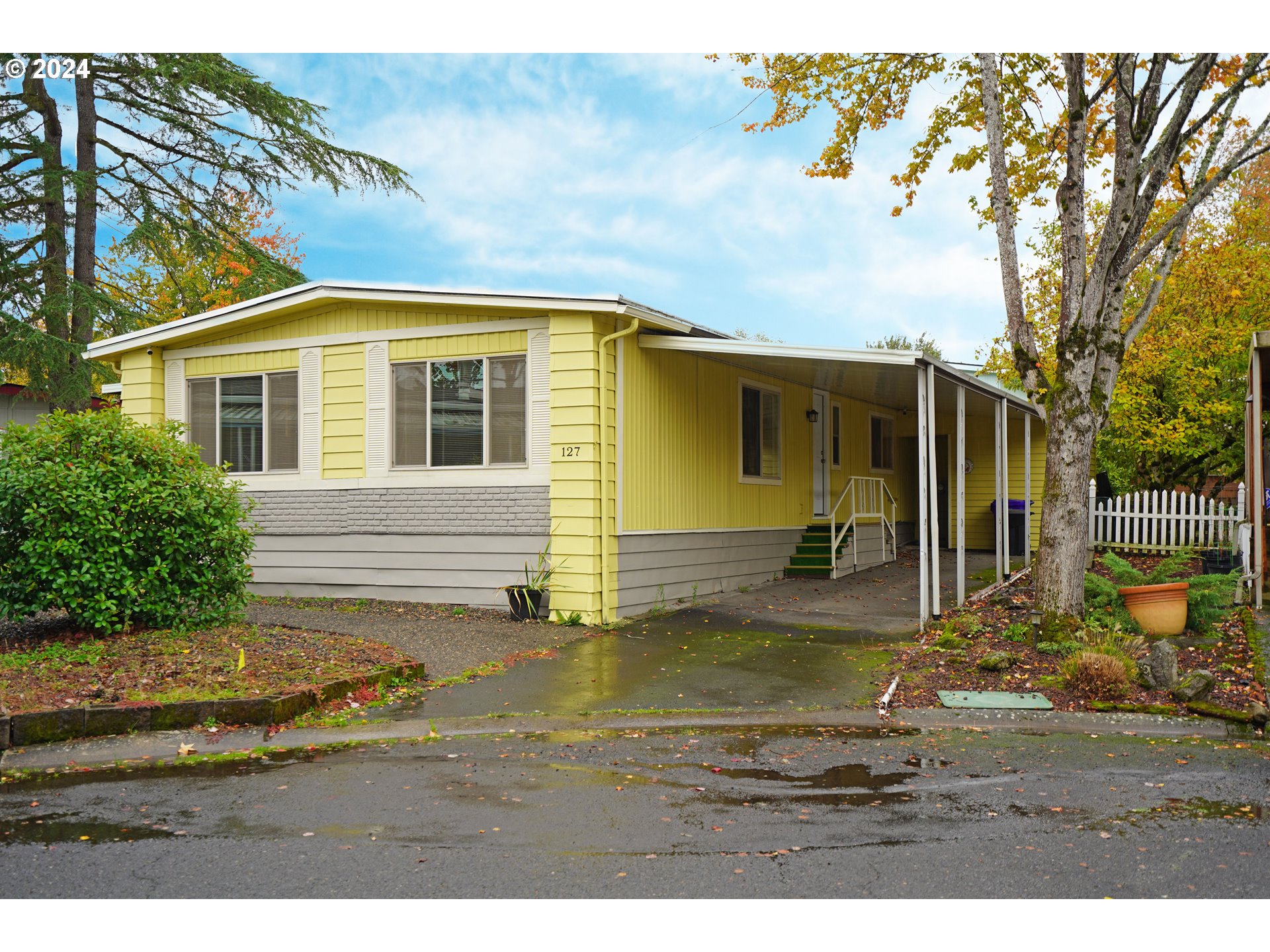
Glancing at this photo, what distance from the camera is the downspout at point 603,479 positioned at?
36.1 feet

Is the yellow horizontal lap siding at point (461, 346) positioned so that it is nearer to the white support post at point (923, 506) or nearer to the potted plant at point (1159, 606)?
the white support post at point (923, 506)

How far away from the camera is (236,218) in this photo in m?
22.9

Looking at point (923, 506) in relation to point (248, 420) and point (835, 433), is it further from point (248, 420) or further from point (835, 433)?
Answer: point (248, 420)

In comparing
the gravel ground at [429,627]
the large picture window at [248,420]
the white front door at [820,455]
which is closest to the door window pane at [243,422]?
the large picture window at [248,420]

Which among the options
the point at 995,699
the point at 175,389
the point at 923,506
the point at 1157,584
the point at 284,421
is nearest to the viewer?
the point at 995,699

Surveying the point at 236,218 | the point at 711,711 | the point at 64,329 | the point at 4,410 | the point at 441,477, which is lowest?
the point at 711,711

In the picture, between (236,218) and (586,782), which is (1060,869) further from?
(236,218)

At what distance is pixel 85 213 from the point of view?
69.3 feet

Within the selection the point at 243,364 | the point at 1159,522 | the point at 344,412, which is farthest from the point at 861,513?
the point at 243,364

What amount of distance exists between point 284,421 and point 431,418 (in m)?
2.41

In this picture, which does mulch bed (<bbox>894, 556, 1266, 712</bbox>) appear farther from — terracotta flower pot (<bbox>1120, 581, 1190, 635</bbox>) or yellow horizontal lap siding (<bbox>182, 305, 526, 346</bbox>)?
yellow horizontal lap siding (<bbox>182, 305, 526, 346</bbox>)

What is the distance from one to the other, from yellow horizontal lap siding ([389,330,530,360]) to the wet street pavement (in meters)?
5.91

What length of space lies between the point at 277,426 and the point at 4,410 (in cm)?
1062

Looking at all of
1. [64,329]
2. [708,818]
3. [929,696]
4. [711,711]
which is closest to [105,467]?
[711,711]
